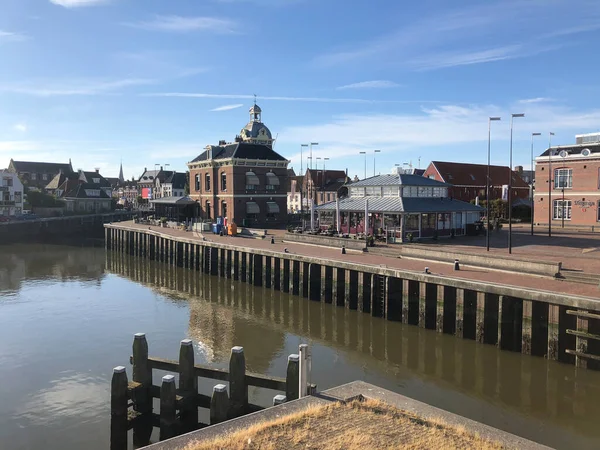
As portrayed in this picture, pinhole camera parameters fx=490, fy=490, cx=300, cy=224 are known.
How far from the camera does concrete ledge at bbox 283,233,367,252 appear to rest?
33031 mm

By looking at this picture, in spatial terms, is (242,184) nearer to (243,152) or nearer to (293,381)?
(243,152)

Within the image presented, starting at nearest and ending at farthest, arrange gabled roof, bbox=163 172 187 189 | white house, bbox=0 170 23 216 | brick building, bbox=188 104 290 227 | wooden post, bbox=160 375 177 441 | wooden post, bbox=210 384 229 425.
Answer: wooden post, bbox=210 384 229 425, wooden post, bbox=160 375 177 441, brick building, bbox=188 104 290 227, white house, bbox=0 170 23 216, gabled roof, bbox=163 172 187 189

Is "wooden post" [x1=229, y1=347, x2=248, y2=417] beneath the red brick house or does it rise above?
beneath

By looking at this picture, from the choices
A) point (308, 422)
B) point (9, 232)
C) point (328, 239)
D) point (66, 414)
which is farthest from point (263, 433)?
point (9, 232)

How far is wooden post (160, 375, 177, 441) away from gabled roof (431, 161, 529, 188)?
62.1 metres

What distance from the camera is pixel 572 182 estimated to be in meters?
50.0

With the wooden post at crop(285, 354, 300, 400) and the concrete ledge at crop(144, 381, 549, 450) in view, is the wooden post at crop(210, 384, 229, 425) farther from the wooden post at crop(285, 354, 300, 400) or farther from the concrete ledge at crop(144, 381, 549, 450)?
the concrete ledge at crop(144, 381, 549, 450)

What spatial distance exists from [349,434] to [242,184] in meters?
47.3

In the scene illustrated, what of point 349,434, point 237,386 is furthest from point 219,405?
point 349,434

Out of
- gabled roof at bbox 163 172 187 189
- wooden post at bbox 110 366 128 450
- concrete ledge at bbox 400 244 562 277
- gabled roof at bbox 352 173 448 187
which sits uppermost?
gabled roof at bbox 163 172 187 189

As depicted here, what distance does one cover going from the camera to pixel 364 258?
95.9ft

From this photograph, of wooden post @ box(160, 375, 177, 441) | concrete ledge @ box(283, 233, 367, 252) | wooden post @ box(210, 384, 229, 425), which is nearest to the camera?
wooden post @ box(210, 384, 229, 425)

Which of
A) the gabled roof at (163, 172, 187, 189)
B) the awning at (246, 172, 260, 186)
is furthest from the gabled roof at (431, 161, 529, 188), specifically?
the gabled roof at (163, 172, 187, 189)

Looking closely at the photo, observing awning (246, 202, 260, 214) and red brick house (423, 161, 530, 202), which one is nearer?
awning (246, 202, 260, 214)
